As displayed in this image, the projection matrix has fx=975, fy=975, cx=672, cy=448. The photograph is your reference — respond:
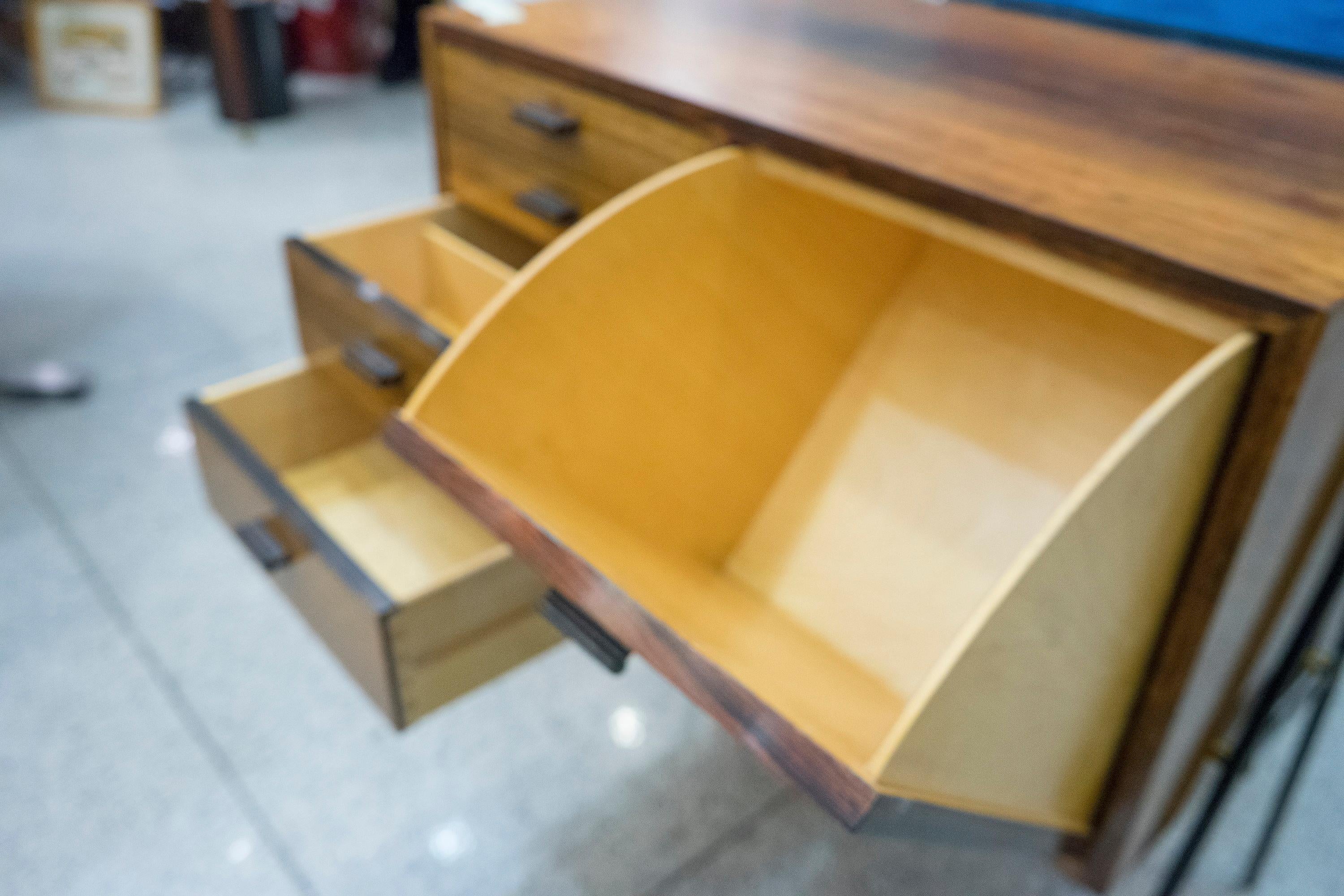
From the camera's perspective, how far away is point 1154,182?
687 millimetres

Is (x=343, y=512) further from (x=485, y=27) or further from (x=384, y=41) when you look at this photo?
(x=384, y=41)

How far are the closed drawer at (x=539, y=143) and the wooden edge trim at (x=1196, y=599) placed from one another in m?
0.49

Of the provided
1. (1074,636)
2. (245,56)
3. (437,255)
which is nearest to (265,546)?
(437,255)

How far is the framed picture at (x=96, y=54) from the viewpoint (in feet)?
10.3

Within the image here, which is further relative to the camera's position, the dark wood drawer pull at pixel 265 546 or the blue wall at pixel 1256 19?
the dark wood drawer pull at pixel 265 546

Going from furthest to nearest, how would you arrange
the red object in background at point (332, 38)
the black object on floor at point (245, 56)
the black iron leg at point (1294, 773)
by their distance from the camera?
the red object in background at point (332, 38) → the black object on floor at point (245, 56) → the black iron leg at point (1294, 773)

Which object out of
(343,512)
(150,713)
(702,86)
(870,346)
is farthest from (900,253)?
(150,713)

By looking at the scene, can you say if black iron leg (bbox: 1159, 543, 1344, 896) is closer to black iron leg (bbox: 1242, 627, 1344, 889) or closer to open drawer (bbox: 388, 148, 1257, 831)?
black iron leg (bbox: 1242, 627, 1344, 889)

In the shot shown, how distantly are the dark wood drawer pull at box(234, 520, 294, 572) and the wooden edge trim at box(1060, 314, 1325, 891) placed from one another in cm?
85

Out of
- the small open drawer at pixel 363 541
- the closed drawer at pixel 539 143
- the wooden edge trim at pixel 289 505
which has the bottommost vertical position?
the small open drawer at pixel 363 541

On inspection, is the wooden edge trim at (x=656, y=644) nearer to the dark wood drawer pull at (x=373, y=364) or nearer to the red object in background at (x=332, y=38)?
the dark wood drawer pull at (x=373, y=364)

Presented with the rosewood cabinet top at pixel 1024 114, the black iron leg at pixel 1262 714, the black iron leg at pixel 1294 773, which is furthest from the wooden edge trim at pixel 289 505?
the black iron leg at pixel 1294 773

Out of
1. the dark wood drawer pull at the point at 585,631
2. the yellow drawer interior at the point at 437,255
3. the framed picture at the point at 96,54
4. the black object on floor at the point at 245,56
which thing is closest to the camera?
the dark wood drawer pull at the point at 585,631

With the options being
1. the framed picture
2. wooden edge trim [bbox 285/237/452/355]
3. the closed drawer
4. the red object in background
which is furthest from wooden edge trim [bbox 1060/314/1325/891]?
the red object in background
